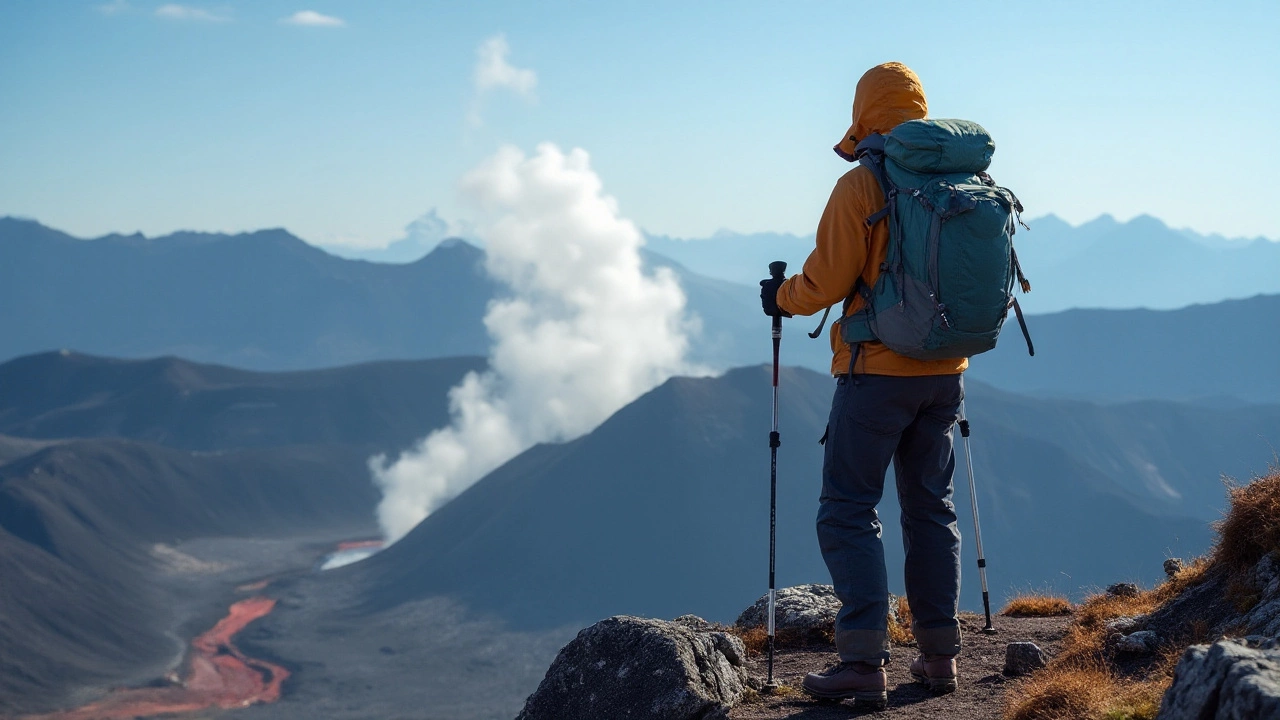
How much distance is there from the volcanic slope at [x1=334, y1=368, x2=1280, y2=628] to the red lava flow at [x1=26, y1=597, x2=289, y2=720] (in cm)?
1361

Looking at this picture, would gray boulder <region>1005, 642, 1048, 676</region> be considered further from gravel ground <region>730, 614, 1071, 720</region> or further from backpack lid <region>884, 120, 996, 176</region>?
backpack lid <region>884, 120, 996, 176</region>

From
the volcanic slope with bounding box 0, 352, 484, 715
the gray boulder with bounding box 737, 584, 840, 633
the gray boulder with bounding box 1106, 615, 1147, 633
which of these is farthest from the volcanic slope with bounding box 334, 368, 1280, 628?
the gray boulder with bounding box 1106, 615, 1147, 633

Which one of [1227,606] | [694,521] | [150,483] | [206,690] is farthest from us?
[150,483]

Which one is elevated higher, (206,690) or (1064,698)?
(1064,698)

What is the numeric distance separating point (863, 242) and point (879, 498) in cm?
123

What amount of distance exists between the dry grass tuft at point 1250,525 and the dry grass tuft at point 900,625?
180 cm

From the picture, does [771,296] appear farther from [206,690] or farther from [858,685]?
[206,690]

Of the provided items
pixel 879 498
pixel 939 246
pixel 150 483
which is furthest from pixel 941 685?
pixel 150 483

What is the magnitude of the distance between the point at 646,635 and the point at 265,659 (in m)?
76.9

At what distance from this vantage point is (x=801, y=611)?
706 centimetres

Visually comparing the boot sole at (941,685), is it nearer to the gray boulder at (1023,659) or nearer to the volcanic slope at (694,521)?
the gray boulder at (1023,659)

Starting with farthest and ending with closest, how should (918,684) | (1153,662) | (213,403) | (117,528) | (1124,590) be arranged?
(213,403) → (117,528) → (1124,590) → (918,684) → (1153,662)

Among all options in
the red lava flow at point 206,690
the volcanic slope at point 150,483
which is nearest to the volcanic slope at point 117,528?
the volcanic slope at point 150,483

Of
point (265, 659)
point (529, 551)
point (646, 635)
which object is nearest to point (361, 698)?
point (265, 659)
